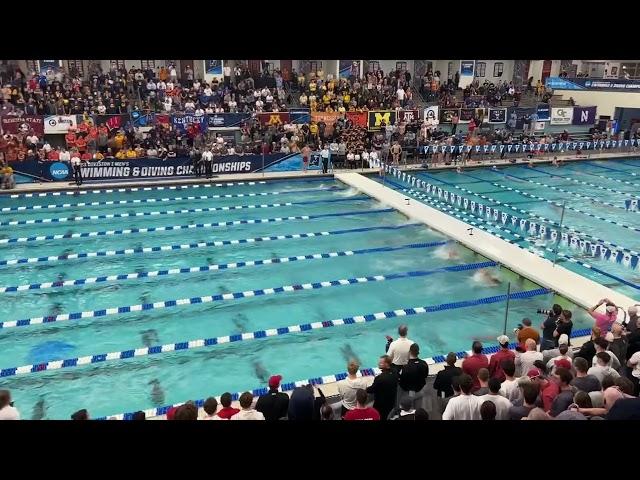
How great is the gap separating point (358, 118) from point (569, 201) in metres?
8.22

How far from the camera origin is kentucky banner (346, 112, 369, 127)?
19859 mm

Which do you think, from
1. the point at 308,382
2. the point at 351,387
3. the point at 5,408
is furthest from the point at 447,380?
the point at 5,408

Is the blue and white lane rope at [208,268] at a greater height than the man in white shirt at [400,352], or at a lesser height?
lesser

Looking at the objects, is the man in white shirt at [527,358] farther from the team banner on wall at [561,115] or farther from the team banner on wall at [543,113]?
the team banner on wall at [561,115]

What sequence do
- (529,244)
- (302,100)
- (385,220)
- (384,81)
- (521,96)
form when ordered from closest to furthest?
1. (529,244)
2. (385,220)
3. (302,100)
4. (384,81)
5. (521,96)

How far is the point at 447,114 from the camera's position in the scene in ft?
71.1

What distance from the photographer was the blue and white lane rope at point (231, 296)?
26.0 ft

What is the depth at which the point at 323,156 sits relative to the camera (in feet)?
57.1

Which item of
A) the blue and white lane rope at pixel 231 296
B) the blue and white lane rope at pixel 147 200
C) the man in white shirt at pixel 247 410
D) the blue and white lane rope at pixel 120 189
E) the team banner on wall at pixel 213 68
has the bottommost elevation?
the blue and white lane rope at pixel 231 296

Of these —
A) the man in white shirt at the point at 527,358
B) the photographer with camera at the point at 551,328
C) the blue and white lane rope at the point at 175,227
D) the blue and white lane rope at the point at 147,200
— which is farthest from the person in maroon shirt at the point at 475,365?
the blue and white lane rope at the point at 147,200

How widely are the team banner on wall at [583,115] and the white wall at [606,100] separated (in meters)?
1.13
